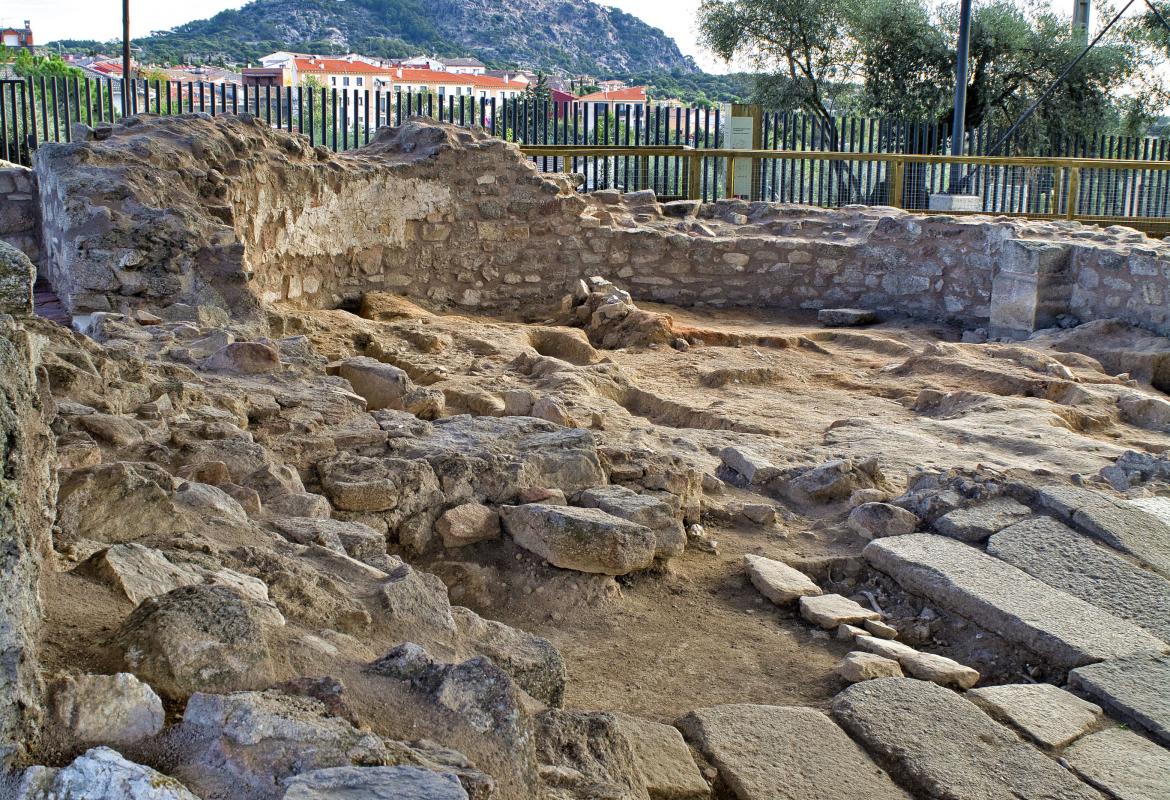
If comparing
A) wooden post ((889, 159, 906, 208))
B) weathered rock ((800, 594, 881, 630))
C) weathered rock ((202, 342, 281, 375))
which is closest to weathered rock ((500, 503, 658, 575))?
weathered rock ((800, 594, 881, 630))

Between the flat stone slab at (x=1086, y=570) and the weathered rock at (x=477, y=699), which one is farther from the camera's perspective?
the flat stone slab at (x=1086, y=570)

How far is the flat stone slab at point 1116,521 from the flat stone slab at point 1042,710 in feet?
3.83

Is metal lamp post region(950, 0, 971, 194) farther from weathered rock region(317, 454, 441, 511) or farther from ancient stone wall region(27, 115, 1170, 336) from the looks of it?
weathered rock region(317, 454, 441, 511)

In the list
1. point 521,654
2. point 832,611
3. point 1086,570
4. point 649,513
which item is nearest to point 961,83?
point 1086,570

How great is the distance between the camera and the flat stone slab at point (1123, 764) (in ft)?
9.52

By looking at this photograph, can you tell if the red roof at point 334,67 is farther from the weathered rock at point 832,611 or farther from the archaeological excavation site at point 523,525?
the weathered rock at point 832,611

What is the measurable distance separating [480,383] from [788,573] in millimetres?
3198

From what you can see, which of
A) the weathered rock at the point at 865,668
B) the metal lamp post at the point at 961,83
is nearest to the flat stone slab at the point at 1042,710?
the weathered rock at the point at 865,668

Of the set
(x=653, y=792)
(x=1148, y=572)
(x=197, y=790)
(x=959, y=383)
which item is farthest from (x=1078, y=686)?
(x=959, y=383)

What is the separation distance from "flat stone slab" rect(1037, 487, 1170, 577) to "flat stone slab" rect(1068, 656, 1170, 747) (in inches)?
32.8

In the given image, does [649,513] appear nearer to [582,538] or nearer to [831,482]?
[582,538]

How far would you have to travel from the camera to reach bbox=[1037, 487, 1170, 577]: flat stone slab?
434cm

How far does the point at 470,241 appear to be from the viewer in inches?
430

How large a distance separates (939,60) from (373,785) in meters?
24.2
